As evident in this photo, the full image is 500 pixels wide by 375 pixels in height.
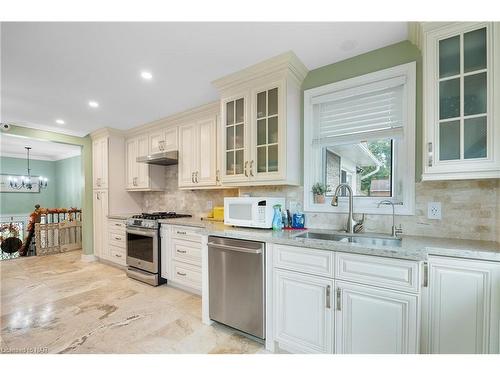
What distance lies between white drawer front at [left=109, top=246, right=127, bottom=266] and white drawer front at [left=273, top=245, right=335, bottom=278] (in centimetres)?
317

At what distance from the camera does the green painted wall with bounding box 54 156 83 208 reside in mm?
6590

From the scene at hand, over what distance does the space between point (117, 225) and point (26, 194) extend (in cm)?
560

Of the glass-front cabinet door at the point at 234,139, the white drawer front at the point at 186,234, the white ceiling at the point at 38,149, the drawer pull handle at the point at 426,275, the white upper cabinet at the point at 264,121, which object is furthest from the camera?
the white ceiling at the point at 38,149

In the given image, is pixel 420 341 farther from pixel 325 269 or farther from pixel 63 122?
pixel 63 122

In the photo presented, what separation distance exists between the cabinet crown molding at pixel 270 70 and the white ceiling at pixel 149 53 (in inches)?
2.2

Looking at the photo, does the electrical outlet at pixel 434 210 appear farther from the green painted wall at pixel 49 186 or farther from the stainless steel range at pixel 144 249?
the green painted wall at pixel 49 186

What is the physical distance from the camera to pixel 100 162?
427 cm

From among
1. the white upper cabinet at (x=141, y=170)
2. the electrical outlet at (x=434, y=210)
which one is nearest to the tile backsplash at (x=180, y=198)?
the white upper cabinet at (x=141, y=170)

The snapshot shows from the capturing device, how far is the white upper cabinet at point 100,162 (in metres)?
4.15

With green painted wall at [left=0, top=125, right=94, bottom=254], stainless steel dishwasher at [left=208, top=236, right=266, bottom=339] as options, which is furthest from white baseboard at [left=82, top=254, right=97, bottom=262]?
stainless steel dishwasher at [left=208, top=236, right=266, bottom=339]
